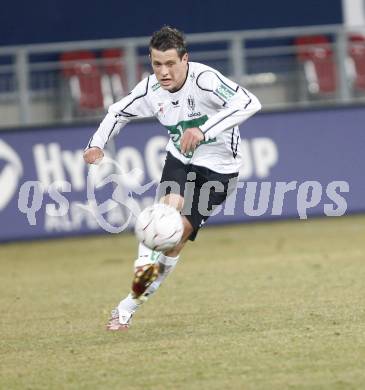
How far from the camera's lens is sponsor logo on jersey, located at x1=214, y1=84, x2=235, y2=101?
29.2 feet

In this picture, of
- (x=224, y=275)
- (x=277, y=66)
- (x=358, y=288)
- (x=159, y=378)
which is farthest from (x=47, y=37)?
(x=159, y=378)

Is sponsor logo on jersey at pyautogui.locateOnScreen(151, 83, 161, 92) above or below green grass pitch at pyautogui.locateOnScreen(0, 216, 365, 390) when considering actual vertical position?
above

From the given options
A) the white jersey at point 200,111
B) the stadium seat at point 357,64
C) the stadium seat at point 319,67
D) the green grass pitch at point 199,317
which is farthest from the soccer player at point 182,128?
the stadium seat at point 357,64

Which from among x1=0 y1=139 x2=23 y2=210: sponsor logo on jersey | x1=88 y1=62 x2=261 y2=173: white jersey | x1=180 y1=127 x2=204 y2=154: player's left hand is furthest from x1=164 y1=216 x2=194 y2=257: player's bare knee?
x1=0 y1=139 x2=23 y2=210: sponsor logo on jersey

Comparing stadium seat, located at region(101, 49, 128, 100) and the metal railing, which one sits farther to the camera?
stadium seat, located at region(101, 49, 128, 100)

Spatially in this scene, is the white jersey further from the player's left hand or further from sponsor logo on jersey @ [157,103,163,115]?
the player's left hand

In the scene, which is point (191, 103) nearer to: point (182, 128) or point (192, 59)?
point (182, 128)

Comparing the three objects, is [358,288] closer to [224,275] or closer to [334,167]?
[224,275]

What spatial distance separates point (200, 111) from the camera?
905 centimetres

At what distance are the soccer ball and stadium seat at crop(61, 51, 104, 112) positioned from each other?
964 cm

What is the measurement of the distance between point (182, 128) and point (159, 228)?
38.0 inches

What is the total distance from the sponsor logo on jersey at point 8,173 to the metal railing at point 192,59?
2.40ft

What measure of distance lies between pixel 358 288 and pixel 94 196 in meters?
6.65

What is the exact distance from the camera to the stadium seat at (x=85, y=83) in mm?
18203
